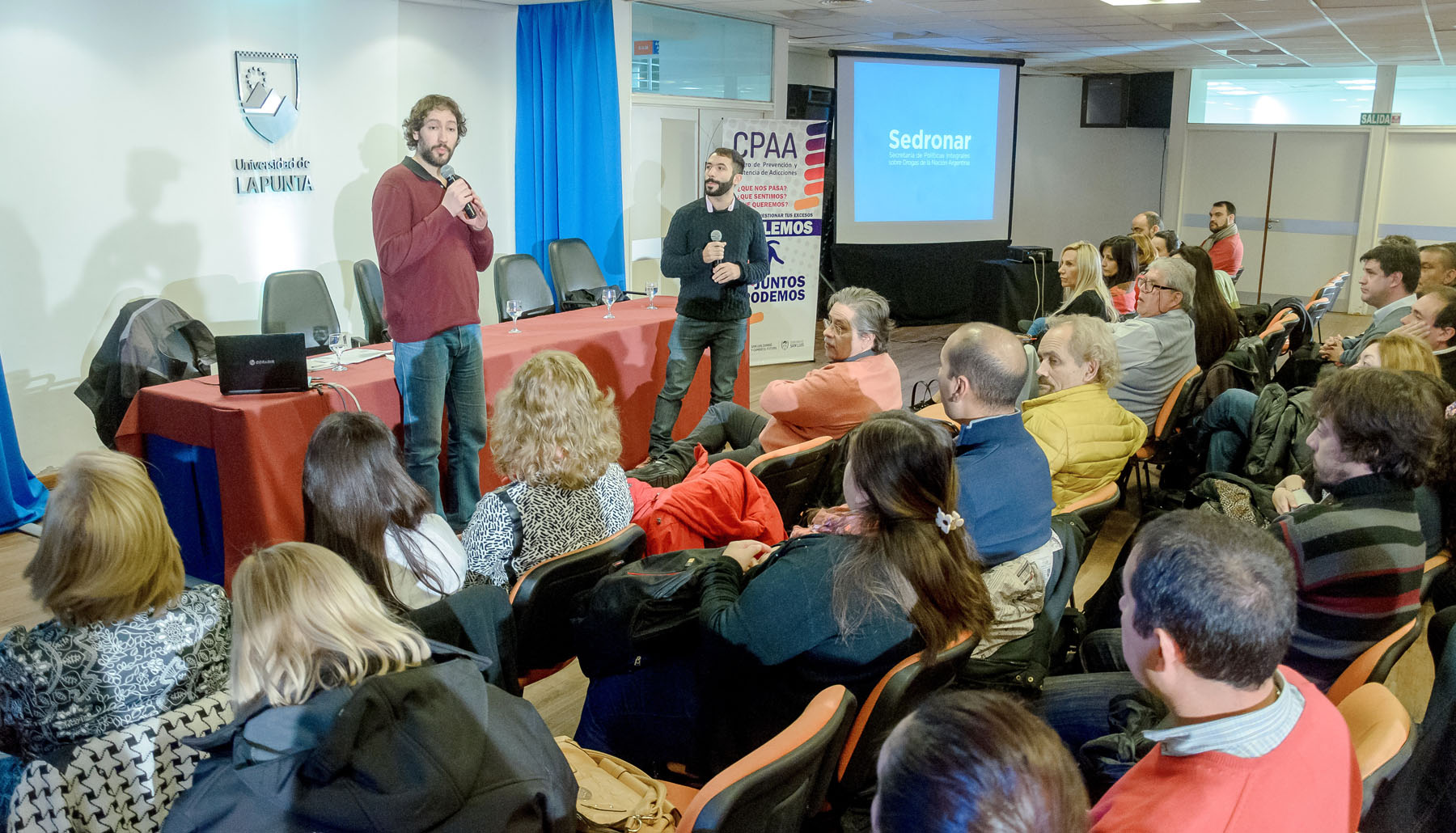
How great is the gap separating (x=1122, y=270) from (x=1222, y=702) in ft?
17.0

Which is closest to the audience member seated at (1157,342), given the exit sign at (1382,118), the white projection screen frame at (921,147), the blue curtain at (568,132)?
the blue curtain at (568,132)

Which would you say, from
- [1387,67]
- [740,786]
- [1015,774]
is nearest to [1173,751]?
[1015,774]

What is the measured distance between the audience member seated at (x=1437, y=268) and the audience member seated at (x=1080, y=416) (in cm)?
253

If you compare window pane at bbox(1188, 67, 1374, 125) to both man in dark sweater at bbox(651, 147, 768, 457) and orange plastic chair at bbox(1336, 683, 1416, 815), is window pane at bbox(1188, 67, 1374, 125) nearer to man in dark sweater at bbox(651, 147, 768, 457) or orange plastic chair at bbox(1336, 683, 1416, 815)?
man in dark sweater at bbox(651, 147, 768, 457)

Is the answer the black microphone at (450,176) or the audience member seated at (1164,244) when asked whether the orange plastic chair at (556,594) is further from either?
the audience member seated at (1164,244)

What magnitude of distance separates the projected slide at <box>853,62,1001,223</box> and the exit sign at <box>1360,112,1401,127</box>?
436 cm

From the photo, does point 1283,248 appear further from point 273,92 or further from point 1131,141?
point 273,92

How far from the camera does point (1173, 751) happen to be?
1.23 metres

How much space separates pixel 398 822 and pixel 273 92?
531 centimetres

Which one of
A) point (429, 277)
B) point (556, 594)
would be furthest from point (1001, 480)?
point (429, 277)

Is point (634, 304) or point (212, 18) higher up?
point (212, 18)

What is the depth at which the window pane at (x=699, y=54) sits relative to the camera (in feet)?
22.7

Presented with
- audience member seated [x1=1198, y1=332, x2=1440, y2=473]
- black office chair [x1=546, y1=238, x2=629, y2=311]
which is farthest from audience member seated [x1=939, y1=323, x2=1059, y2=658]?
black office chair [x1=546, y1=238, x2=629, y2=311]

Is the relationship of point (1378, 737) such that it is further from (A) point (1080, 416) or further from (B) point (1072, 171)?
(B) point (1072, 171)
